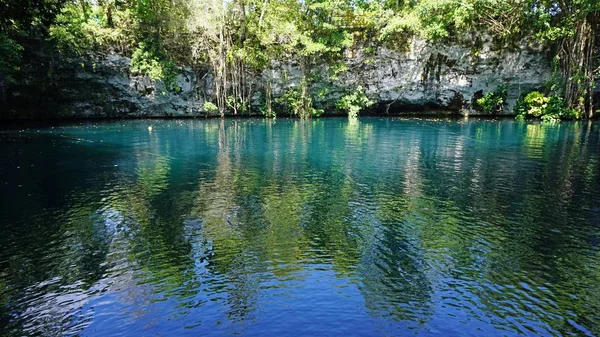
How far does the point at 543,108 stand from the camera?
33875 millimetres

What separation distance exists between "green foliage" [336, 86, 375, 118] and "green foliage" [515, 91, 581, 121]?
517 inches

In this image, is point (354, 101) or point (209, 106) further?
point (354, 101)

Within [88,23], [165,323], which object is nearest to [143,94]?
[88,23]

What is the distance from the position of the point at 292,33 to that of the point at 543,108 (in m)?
21.7

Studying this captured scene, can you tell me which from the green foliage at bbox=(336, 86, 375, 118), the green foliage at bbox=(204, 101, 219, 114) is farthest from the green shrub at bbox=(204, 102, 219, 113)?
the green foliage at bbox=(336, 86, 375, 118)

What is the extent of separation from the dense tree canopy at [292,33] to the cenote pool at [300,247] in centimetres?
2074

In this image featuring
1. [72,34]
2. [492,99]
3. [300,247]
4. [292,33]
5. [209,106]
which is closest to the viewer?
[300,247]

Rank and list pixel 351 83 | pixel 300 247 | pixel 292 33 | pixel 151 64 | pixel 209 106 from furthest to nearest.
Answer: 1. pixel 351 83
2. pixel 209 106
3. pixel 151 64
4. pixel 292 33
5. pixel 300 247

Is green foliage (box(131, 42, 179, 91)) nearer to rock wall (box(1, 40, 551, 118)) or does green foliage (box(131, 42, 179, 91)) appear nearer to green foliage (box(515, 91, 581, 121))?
rock wall (box(1, 40, 551, 118))

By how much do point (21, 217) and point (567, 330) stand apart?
10313mm

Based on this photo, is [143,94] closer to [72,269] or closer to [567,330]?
[72,269]

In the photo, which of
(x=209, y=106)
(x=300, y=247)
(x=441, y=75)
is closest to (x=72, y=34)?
(x=209, y=106)

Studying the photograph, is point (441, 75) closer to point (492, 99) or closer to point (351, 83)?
point (492, 99)

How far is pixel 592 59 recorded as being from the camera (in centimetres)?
3180
